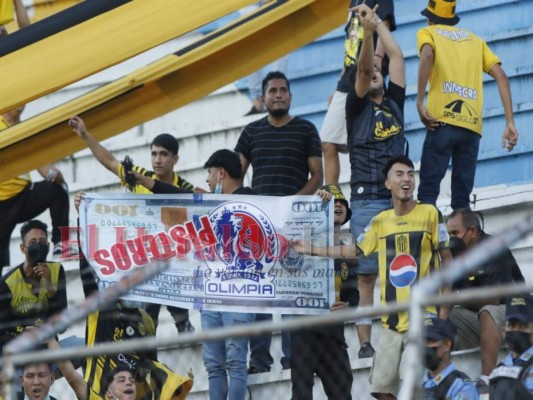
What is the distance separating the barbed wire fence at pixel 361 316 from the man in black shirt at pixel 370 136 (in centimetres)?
357

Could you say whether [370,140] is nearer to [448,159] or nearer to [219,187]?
[448,159]

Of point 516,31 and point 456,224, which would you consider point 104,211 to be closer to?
point 456,224

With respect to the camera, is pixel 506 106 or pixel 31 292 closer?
pixel 31 292

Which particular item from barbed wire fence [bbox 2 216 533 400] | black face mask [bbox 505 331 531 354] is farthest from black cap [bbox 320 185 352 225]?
barbed wire fence [bbox 2 216 533 400]

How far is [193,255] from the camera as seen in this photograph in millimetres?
9008

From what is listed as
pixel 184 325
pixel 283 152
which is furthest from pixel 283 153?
pixel 184 325

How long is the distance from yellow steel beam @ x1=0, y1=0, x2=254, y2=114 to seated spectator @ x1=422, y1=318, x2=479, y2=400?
2.25 metres

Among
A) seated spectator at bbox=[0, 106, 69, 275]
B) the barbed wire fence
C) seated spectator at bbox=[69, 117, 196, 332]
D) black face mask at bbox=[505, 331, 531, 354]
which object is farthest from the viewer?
seated spectator at bbox=[0, 106, 69, 275]

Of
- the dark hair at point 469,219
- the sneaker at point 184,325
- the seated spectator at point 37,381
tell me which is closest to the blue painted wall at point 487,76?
the dark hair at point 469,219

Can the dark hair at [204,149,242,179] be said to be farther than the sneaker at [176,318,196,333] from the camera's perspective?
No

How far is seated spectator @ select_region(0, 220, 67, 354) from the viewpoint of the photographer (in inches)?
368

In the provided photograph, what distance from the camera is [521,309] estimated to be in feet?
23.1

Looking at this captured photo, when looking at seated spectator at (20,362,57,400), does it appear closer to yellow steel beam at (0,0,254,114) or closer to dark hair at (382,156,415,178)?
yellow steel beam at (0,0,254,114)

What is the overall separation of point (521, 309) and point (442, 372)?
0.46 metres
